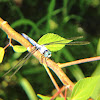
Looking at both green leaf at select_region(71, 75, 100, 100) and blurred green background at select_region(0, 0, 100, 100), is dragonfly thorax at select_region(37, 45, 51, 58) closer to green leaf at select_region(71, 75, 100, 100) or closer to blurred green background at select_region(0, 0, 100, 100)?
green leaf at select_region(71, 75, 100, 100)

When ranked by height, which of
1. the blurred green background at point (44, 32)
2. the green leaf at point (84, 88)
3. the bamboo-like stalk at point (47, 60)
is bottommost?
the green leaf at point (84, 88)

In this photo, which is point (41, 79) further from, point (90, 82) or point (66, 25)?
point (90, 82)

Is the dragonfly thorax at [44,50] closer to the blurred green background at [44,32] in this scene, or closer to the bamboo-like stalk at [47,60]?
the bamboo-like stalk at [47,60]

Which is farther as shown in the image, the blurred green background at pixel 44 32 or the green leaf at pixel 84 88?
the blurred green background at pixel 44 32

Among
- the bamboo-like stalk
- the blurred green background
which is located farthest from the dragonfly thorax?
the blurred green background

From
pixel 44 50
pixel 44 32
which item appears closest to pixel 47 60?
pixel 44 50

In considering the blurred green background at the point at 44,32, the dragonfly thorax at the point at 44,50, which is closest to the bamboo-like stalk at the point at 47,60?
the dragonfly thorax at the point at 44,50

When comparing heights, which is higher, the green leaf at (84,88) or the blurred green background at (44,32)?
the blurred green background at (44,32)
